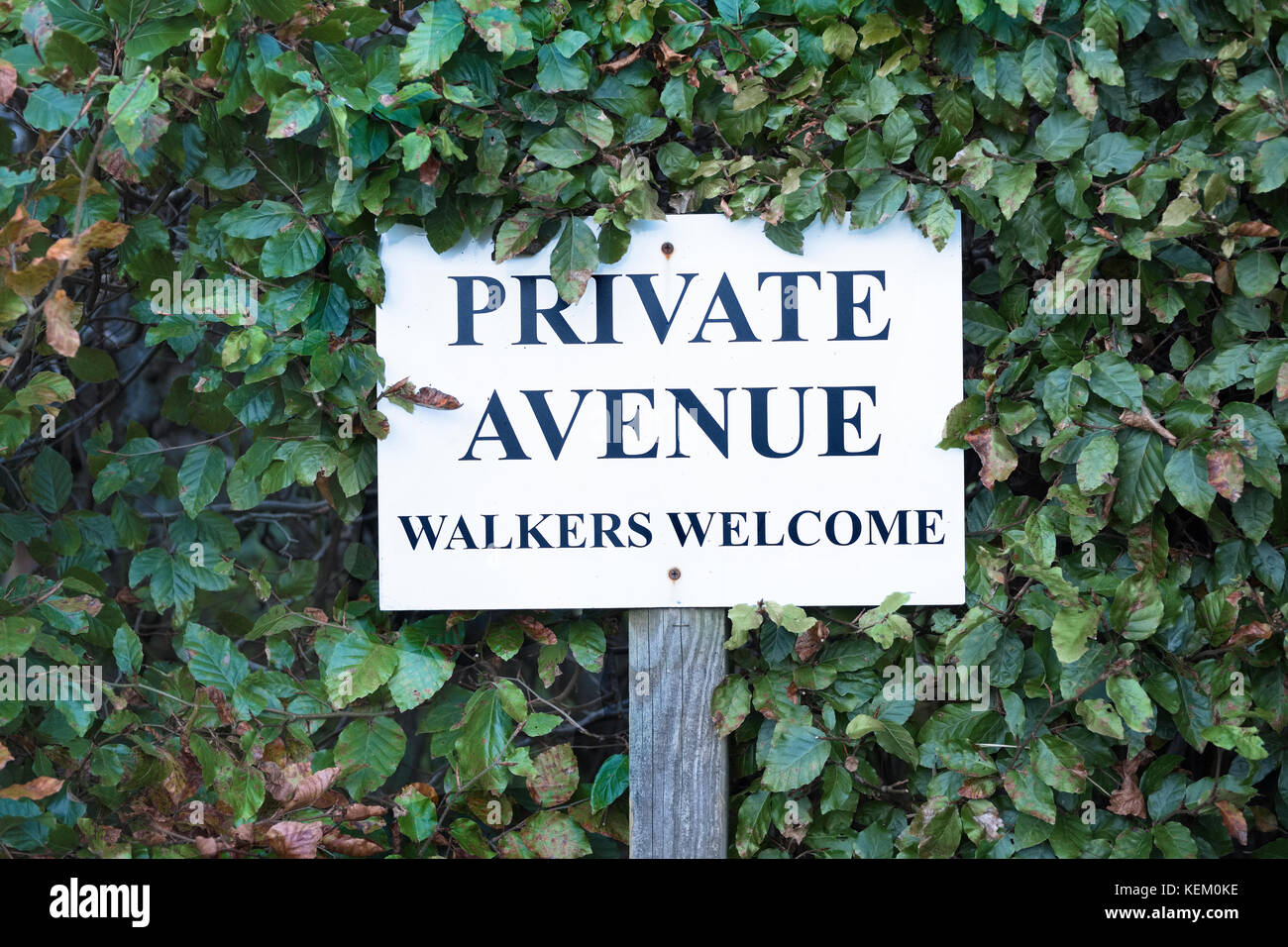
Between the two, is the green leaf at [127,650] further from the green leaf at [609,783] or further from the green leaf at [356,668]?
the green leaf at [609,783]

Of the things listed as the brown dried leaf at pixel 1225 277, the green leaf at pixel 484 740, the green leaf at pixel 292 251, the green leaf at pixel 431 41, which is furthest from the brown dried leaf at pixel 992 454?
the green leaf at pixel 292 251

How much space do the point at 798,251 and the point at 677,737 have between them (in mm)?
850

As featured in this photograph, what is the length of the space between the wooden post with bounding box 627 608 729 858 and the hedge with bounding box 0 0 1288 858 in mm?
51

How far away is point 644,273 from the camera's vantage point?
1.67 m

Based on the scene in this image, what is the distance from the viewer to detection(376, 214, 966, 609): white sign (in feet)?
5.45

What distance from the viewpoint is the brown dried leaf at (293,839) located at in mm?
1553

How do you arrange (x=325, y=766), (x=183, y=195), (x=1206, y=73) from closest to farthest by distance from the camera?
(x=1206, y=73), (x=325, y=766), (x=183, y=195)

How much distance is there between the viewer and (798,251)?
65.0 inches

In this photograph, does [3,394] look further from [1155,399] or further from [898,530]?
[1155,399]

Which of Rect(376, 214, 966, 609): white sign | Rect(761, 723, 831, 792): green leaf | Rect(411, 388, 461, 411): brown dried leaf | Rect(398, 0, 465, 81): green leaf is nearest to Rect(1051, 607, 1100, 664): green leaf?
Rect(376, 214, 966, 609): white sign

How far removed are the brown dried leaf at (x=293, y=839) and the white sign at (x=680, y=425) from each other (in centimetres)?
39

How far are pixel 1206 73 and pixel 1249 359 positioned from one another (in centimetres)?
47

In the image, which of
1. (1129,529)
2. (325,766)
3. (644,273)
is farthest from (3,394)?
(1129,529)

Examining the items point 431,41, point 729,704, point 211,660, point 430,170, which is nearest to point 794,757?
point 729,704
